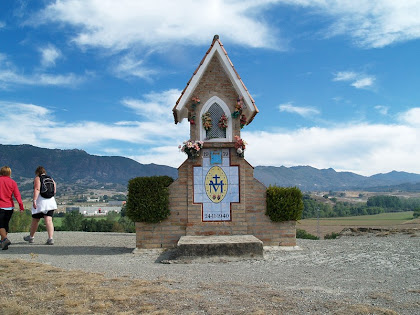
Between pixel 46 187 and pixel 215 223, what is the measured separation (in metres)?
5.64

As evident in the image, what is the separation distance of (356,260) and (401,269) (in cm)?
136

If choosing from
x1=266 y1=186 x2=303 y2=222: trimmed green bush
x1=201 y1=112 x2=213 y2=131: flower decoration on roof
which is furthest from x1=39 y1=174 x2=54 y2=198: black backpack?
x1=266 y1=186 x2=303 y2=222: trimmed green bush

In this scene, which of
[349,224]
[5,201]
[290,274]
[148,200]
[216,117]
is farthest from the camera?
[349,224]

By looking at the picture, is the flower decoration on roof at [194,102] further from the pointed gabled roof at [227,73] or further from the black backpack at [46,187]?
the black backpack at [46,187]

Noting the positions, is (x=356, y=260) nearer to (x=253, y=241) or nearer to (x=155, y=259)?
(x=253, y=241)

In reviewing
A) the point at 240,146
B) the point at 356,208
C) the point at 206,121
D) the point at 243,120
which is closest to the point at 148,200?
the point at 206,121

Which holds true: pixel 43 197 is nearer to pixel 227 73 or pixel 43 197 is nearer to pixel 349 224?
pixel 227 73

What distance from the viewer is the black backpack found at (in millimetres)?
12688

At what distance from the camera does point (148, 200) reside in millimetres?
12195

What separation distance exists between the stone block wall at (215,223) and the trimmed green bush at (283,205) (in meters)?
0.22

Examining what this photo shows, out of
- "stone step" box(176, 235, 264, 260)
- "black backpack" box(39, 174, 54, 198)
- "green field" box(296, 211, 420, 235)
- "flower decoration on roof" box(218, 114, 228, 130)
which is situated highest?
"flower decoration on roof" box(218, 114, 228, 130)

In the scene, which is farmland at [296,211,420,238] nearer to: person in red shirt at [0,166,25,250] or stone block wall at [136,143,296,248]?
stone block wall at [136,143,296,248]

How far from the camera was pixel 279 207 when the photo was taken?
40.7 ft

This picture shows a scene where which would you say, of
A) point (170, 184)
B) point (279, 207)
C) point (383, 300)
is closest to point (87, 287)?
point (383, 300)
